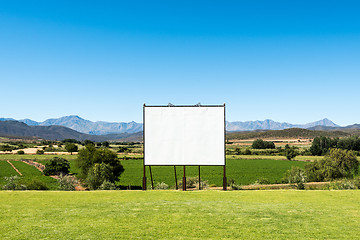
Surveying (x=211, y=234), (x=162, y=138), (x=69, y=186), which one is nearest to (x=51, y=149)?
(x=69, y=186)

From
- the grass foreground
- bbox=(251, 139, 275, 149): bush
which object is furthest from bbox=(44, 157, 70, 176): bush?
bbox=(251, 139, 275, 149): bush

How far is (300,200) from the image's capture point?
14008 mm

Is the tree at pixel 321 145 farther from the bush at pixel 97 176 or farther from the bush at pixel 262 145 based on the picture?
the bush at pixel 97 176

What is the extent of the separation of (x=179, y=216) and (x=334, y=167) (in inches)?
1666

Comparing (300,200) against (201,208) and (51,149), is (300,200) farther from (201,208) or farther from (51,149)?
(51,149)

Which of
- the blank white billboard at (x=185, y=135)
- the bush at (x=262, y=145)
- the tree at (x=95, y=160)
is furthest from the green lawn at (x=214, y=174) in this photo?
the bush at (x=262, y=145)

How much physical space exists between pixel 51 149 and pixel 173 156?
140471 millimetres

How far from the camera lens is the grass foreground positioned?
8.79 m

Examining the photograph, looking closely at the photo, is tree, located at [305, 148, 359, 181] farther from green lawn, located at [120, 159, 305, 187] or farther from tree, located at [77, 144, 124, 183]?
tree, located at [77, 144, 124, 183]

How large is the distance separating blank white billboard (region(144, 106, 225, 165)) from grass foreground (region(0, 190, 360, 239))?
3310 millimetres

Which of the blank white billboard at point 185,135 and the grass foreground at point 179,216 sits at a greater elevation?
the blank white billboard at point 185,135

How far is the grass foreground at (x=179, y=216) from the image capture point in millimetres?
8789

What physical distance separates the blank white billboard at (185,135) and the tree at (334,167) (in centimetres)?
3345

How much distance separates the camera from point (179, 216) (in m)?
10.6
